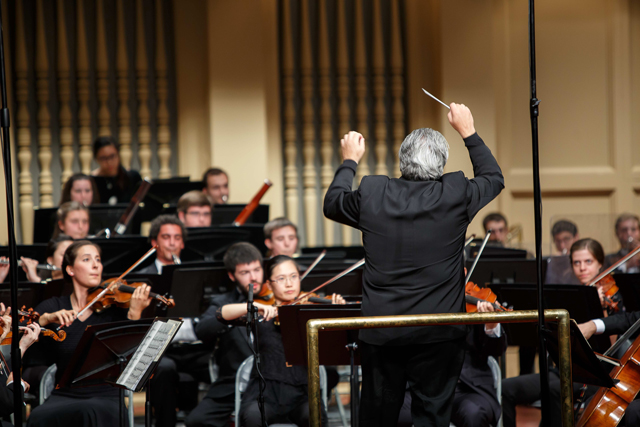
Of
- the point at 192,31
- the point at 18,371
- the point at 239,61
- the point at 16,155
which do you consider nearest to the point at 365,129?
the point at 239,61

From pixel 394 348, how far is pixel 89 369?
1217 mm

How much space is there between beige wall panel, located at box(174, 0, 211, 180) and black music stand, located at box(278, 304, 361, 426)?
341 cm

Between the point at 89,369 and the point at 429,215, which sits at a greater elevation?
the point at 429,215

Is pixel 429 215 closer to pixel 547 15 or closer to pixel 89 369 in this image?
pixel 89 369

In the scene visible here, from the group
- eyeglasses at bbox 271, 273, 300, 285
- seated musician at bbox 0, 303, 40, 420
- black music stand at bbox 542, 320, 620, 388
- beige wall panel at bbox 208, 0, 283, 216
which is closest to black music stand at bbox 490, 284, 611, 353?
black music stand at bbox 542, 320, 620, 388

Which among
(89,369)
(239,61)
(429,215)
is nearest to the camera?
(429,215)

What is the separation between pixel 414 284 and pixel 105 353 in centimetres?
125

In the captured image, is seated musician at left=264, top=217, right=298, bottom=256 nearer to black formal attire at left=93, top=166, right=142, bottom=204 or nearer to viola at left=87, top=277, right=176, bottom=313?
viola at left=87, top=277, right=176, bottom=313

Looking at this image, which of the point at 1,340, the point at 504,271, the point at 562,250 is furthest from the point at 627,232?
the point at 1,340

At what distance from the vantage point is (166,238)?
3.94 meters

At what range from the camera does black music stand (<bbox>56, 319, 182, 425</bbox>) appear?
2.56 meters

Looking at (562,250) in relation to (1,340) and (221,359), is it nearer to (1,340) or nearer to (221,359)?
(221,359)

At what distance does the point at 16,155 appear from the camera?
5.72 m

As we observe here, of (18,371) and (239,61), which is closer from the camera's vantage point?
(18,371)
